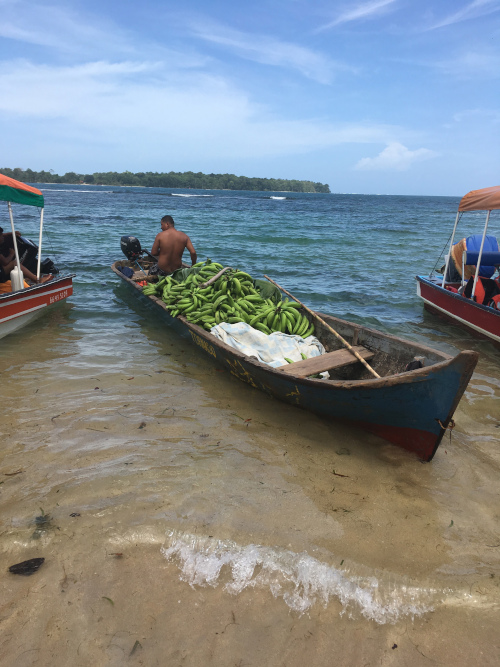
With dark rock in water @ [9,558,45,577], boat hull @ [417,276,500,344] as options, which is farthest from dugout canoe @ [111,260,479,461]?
boat hull @ [417,276,500,344]

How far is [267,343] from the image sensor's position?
6.00m

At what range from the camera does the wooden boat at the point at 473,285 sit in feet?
25.9

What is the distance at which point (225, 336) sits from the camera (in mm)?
6219

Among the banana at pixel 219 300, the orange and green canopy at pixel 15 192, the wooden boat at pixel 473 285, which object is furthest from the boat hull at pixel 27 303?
the wooden boat at pixel 473 285

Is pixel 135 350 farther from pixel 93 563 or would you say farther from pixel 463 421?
pixel 463 421

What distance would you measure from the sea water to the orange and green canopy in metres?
2.85

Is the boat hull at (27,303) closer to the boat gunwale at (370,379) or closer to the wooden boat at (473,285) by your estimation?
the boat gunwale at (370,379)

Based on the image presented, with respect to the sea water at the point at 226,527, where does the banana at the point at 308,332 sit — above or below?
above

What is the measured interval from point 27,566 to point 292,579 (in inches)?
73.8

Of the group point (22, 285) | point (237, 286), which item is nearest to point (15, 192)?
point (22, 285)

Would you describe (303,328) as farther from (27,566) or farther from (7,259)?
(7,259)

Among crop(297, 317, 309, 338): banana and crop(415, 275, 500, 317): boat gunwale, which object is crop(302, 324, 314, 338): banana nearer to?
crop(297, 317, 309, 338): banana

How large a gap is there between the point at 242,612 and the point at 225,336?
3.94 metres

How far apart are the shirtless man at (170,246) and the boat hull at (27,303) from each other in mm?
2176
